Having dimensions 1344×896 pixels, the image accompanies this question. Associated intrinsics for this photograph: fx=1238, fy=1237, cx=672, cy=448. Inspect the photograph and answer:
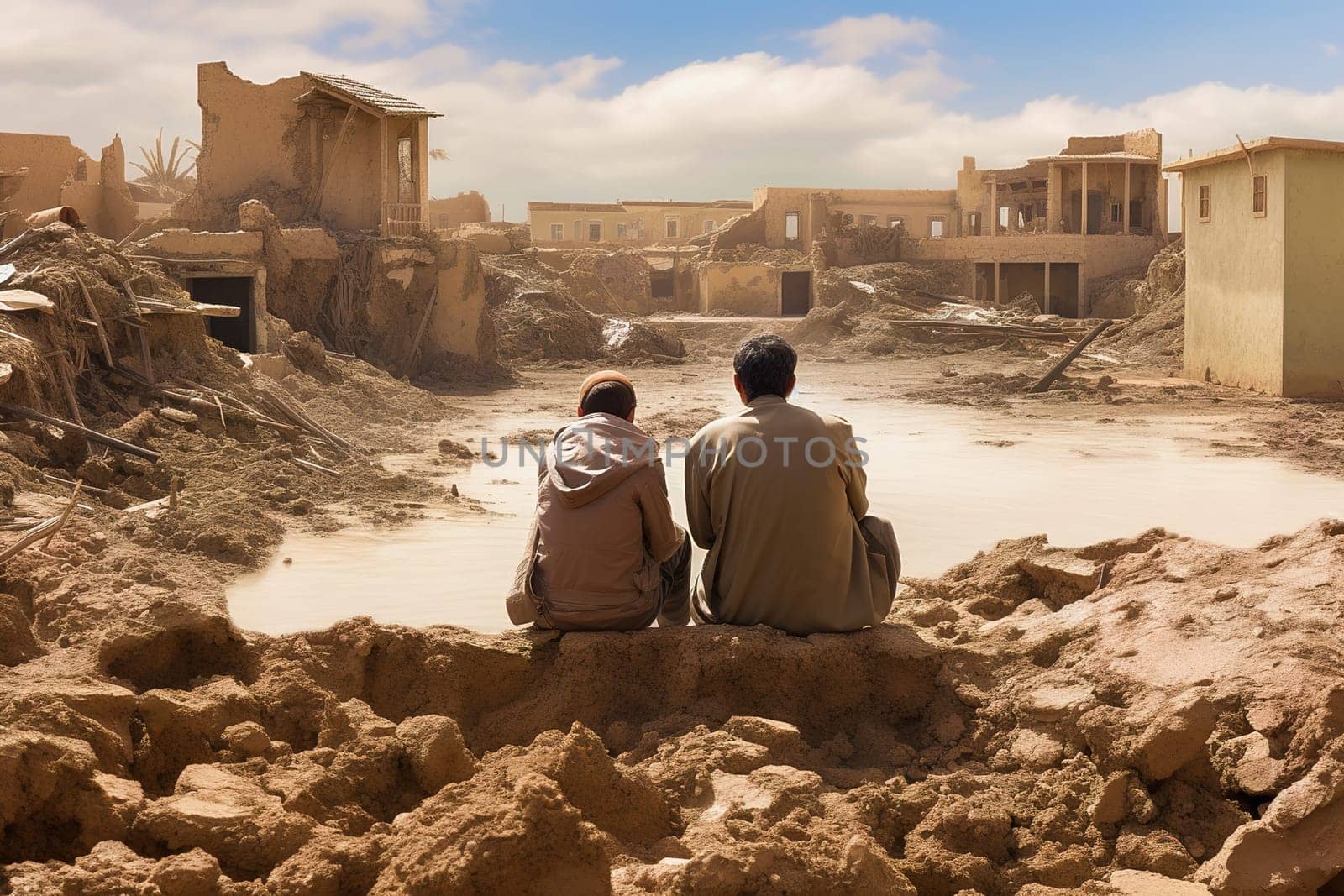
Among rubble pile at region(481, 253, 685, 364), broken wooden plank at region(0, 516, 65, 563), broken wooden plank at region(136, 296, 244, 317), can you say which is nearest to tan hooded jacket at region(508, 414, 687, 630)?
broken wooden plank at region(0, 516, 65, 563)

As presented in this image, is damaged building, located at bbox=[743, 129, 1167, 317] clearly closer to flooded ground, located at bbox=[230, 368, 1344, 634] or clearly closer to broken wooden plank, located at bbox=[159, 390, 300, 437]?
flooded ground, located at bbox=[230, 368, 1344, 634]

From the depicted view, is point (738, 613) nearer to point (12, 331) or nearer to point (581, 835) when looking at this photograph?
point (581, 835)

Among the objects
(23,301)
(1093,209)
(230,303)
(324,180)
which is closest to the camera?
(23,301)

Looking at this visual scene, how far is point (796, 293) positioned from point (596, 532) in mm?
33721

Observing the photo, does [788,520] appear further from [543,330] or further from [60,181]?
[60,181]

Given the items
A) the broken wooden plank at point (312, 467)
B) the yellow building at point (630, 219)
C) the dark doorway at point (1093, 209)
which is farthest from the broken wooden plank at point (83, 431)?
the yellow building at point (630, 219)

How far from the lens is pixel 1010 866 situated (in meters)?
3.00

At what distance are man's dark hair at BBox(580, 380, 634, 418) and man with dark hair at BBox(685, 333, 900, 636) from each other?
0.29 metres

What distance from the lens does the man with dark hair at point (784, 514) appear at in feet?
13.6

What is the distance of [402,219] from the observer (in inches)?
828

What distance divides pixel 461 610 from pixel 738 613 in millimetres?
2453

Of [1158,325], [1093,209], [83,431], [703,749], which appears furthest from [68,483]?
[1093,209]

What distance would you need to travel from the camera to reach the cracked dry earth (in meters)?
2.59

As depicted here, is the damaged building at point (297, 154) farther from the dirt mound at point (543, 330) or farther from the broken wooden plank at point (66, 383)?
the broken wooden plank at point (66, 383)
